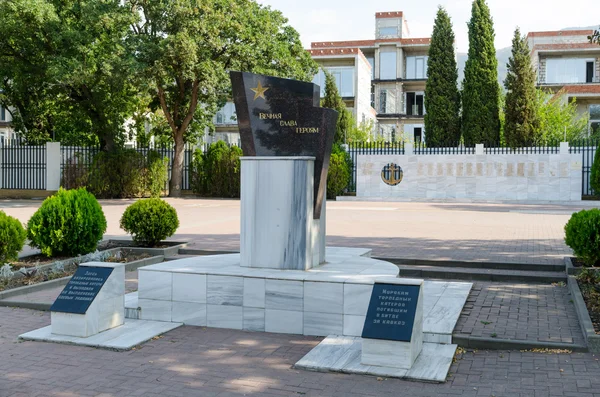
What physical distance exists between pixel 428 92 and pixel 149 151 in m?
15.4

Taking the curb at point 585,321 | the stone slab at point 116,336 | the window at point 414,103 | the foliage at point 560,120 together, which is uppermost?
the window at point 414,103

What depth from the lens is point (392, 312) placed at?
19.8 feet

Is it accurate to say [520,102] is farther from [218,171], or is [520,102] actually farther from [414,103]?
[414,103]

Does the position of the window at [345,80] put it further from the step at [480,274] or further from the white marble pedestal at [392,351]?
the white marble pedestal at [392,351]

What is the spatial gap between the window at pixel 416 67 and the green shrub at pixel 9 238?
45.9 metres

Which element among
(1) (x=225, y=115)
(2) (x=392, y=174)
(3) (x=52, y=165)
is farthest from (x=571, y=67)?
(3) (x=52, y=165)

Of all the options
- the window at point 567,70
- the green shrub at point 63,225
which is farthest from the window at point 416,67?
the green shrub at point 63,225

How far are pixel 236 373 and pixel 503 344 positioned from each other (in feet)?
8.89

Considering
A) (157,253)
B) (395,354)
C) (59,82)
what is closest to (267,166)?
(395,354)

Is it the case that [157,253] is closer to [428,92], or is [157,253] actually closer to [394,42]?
[428,92]

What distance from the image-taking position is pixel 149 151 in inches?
1286

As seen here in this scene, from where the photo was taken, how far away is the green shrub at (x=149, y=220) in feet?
40.6

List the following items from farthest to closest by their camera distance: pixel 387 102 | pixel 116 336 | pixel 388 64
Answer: pixel 387 102
pixel 388 64
pixel 116 336

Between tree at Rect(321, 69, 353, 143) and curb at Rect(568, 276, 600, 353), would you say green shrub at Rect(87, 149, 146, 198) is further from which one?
curb at Rect(568, 276, 600, 353)
